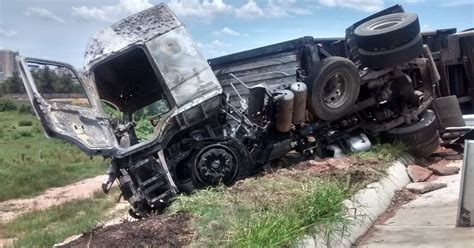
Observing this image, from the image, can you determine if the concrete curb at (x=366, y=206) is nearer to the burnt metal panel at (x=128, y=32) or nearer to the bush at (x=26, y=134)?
the burnt metal panel at (x=128, y=32)

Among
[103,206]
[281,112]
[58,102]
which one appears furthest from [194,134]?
[103,206]

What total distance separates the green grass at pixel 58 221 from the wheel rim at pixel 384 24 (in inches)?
239

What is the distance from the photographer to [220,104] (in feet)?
25.7

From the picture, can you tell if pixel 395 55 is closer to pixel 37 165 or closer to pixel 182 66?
pixel 182 66

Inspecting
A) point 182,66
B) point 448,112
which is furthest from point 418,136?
point 182,66

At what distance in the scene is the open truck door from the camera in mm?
6523

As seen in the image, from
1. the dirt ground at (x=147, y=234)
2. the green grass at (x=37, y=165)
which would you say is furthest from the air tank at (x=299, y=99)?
the green grass at (x=37, y=165)

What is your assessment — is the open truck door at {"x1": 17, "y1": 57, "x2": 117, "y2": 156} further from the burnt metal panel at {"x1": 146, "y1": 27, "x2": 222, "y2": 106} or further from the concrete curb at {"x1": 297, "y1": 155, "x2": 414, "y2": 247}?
the concrete curb at {"x1": 297, "y1": 155, "x2": 414, "y2": 247}

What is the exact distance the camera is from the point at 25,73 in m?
6.70

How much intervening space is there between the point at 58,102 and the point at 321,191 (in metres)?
3.34

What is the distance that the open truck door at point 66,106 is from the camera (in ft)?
21.4

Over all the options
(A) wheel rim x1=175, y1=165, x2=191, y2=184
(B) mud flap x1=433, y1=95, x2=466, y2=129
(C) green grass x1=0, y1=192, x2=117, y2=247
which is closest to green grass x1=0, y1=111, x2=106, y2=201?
(C) green grass x1=0, y1=192, x2=117, y2=247

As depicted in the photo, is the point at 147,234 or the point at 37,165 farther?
the point at 37,165

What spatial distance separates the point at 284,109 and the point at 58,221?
7.97m
